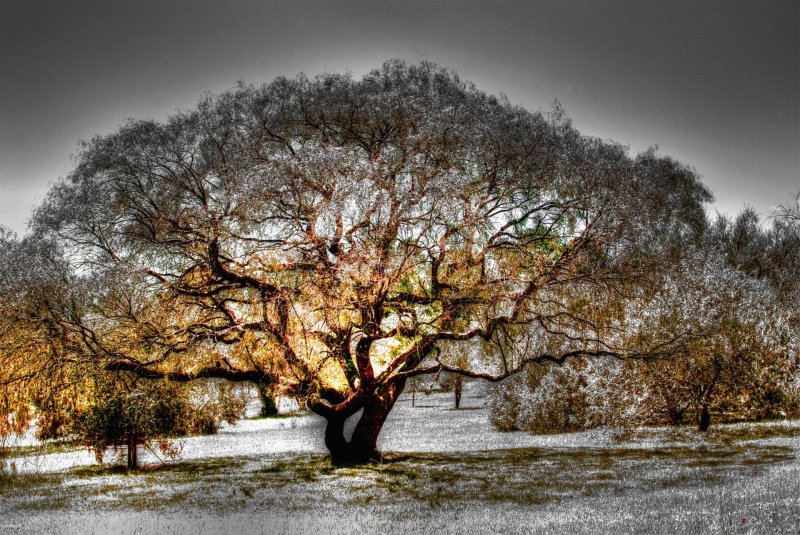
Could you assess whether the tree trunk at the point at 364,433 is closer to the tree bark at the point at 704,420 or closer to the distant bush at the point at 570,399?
the distant bush at the point at 570,399

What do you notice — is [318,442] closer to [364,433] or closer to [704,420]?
[364,433]

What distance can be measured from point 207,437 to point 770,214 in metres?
30.6

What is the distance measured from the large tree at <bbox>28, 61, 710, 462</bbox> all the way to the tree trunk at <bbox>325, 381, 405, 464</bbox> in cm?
155

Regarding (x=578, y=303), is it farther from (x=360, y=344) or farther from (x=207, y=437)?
(x=207, y=437)

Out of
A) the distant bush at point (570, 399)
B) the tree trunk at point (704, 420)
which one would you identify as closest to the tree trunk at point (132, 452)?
the distant bush at point (570, 399)

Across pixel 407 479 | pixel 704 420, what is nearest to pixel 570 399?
pixel 704 420

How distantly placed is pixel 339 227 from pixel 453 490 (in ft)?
22.2

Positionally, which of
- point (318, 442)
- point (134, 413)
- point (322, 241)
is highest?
point (322, 241)

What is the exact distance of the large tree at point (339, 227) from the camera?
645 inches

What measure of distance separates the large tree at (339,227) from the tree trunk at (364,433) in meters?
1.55

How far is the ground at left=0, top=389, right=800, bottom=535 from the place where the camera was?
10.8m

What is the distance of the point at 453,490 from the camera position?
14.6 m

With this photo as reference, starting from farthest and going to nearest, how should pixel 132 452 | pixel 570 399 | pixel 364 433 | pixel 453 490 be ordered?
pixel 570 399, pixel 132 452, pixel 364 433, pixel 453 490

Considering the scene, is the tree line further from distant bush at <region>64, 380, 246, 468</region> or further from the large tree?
distant bush at <region>64, 380, 246, 468</region>
